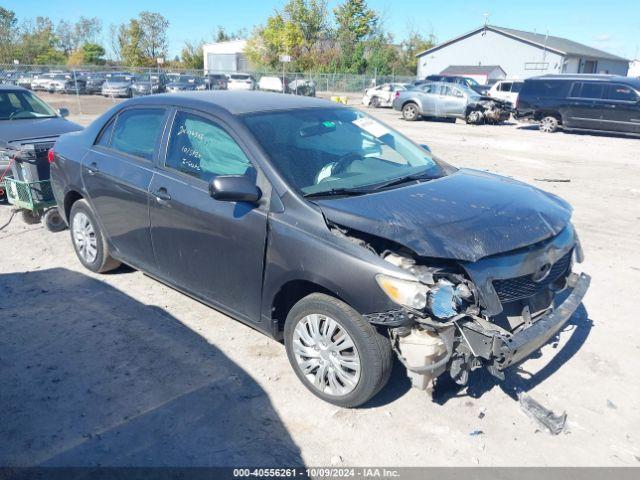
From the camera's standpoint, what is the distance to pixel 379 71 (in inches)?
2159

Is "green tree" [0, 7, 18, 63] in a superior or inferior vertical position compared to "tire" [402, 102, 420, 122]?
superior

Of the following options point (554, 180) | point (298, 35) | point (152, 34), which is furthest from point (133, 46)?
point (554, 180)

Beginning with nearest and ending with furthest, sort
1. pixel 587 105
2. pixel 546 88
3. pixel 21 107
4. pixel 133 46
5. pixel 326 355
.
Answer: pixel 326 355
pixel 21 107
pixel 587 105
pixel 546 88
pixel 133 46

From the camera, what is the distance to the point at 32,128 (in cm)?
802

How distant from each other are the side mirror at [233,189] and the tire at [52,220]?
13.8ft

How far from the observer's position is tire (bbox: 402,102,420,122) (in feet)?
77.4

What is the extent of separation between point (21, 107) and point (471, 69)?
48.6 m

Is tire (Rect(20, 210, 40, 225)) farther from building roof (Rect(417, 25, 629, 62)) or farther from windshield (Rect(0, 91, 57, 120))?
building roof (Rect(417, 25, 629, 62))

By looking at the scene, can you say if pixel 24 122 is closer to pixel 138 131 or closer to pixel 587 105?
pixel 138 131

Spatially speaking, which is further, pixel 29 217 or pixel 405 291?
pixel 29 217

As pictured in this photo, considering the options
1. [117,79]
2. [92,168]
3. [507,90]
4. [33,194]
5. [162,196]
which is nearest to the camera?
[162,196]

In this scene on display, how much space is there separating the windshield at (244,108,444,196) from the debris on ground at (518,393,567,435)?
1.72 meters

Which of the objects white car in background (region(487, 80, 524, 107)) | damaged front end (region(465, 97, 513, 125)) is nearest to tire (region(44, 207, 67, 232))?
damaged front end (region(465, 97, 513, 125))

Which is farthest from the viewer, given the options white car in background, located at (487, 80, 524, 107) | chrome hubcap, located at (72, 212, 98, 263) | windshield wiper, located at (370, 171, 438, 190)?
white car in background, located at (487, 80, 524, 107)
